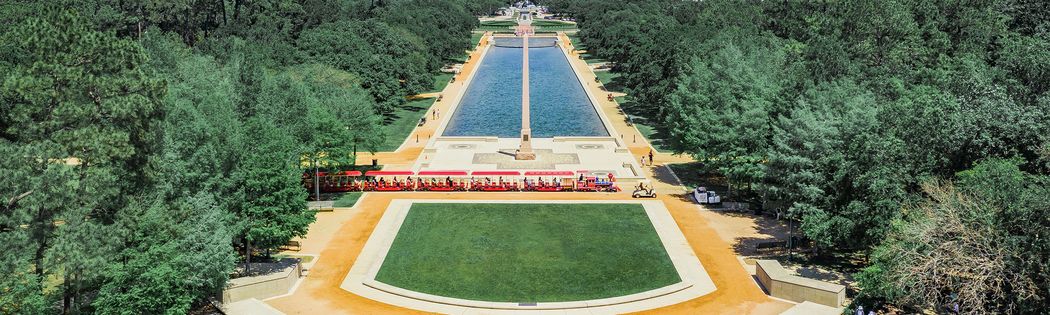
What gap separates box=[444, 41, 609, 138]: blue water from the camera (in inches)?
3354

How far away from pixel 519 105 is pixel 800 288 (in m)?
65.5

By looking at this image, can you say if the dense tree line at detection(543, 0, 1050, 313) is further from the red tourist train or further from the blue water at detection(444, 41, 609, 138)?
the blue water at detection(444, 41, 609, 138)

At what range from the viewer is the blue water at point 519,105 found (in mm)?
85188

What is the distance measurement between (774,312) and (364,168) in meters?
37.0

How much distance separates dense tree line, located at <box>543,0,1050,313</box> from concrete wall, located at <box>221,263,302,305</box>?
73.3 feet

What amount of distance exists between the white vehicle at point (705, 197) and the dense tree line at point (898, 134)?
5.03ft

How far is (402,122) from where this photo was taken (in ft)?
286

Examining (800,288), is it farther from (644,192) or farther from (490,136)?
(490,136)

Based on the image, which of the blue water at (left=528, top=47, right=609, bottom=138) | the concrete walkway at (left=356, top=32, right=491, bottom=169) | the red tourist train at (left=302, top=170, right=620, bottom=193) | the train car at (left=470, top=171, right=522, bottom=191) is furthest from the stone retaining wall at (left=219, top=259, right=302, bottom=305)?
the blue water at (left=528, top=47, right=609, bottom=138)

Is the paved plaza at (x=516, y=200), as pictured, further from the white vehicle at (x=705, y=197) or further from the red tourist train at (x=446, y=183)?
the red tourist train at (x=446, y=183)

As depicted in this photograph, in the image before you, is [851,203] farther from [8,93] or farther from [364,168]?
[364,168]

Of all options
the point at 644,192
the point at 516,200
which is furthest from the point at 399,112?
the point at 644,192

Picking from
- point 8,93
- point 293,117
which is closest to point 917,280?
point 8,93

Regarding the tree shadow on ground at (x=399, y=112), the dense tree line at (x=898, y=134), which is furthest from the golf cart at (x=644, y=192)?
the tree shadow on ground at (x=399, y=112)
